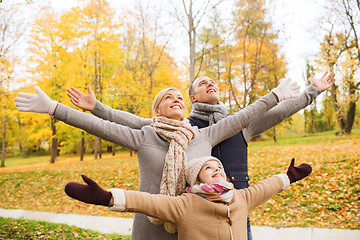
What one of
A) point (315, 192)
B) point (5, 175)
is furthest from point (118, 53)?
point (315, 192)

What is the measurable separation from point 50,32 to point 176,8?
9.75 metres

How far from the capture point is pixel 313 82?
268 centimetres

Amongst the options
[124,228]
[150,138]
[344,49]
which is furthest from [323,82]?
[344,49]

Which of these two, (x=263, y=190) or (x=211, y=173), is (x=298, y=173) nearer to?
(x=263, y=190)

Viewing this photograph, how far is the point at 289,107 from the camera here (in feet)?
8.54

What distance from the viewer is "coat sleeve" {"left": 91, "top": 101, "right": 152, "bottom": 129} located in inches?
99.1

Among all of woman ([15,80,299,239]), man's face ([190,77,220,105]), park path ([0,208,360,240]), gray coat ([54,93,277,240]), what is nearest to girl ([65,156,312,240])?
woman ([15,80,299,239])

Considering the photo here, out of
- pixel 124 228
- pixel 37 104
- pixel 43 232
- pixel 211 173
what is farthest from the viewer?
pixel 124 228

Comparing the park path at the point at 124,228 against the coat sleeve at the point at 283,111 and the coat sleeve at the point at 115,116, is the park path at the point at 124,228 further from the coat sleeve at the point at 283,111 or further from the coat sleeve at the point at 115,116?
the coat sleeve at the point at 115,116

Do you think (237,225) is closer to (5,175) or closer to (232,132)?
(232,132)

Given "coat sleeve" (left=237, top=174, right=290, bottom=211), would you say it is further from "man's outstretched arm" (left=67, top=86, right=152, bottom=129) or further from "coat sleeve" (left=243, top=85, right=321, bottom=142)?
"man's outstretched arm" (left=67, top=86, right=152, bottom=129)

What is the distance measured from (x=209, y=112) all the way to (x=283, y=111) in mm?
707

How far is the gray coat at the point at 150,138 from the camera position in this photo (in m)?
2.04

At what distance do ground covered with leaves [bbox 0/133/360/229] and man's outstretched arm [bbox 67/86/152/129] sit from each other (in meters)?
4.89
